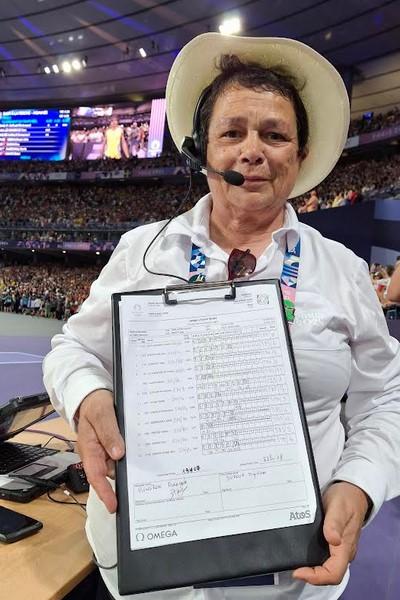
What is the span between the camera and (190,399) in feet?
2.27

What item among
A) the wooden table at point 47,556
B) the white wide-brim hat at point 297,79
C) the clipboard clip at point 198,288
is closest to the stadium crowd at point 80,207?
the white wide-brim hat at point 297,79

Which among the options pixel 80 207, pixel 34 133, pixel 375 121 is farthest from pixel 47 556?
pixel 34 133

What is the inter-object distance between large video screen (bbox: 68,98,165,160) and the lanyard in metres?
18.7

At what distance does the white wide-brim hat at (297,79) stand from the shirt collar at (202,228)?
198 millimetres

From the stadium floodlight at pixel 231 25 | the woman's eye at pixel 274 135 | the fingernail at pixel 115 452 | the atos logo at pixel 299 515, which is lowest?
the atos logo at pixel 299 515

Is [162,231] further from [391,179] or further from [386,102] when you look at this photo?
[386,102]

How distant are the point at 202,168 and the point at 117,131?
2034 cm

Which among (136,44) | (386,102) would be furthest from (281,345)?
(136,44)

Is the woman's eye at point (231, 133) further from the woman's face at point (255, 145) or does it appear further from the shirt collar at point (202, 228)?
the shirt collar at point (202, 228)

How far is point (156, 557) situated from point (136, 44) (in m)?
17.7

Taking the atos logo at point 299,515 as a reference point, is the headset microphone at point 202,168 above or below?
above

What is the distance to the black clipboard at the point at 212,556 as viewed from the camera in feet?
2.03

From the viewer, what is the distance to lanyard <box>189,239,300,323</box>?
0.83 metres

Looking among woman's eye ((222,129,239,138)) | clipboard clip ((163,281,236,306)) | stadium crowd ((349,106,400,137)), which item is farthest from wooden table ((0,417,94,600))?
stadium crowd ((349,106,400,137))
